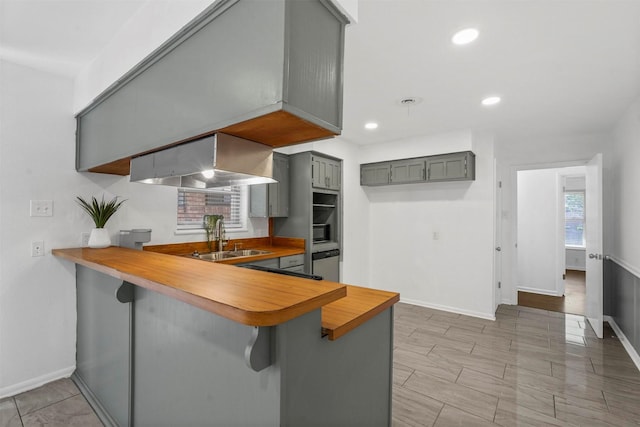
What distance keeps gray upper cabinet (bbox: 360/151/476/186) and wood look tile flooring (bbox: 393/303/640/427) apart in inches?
79.6

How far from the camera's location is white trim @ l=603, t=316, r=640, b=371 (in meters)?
2.95

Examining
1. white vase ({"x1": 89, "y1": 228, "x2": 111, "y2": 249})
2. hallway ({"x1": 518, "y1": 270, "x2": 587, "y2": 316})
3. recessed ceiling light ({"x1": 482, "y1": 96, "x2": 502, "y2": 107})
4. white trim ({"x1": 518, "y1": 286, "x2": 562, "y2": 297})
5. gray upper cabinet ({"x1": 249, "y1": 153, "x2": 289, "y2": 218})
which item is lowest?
hallway ({"x1": 518, "y1": 270, "x2": 587, "y2": 316})

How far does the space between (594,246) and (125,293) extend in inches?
197

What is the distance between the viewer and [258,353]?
1009mm

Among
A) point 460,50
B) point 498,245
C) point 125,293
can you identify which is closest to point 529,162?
point 498,245

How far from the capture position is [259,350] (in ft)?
3.32

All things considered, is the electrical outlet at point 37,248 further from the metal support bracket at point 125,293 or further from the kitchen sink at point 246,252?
the kitchen sink at point 246,252

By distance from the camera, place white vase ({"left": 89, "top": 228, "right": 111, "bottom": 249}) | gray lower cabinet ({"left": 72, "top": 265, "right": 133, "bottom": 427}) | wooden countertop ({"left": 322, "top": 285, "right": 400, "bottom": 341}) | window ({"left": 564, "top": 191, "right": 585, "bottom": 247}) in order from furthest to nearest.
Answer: window ({"left": 564, "top": 191, "right": 585, "bottom": 247}) < white vase ({"left": 89, "top": 228, "right": 111, "bottom": 249}) < gray lower cabinet ({"left": 72, "top": 265, "right": 133, "bottom": 427}) < wooden countertop ({"left": 322, "top": 285, "right": 400, "bottom": 341})

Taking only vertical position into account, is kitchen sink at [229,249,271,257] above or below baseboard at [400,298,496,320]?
above

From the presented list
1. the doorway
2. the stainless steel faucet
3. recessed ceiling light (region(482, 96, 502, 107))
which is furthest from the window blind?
the doorway

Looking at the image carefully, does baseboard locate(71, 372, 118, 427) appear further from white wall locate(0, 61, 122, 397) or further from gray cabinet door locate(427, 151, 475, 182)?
gray cabinet door locate(427, 151, 475, 182)

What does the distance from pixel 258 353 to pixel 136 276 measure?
82cm

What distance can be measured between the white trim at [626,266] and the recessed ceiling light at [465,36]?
9.66ft

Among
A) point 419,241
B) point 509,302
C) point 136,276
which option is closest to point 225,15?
point 136,276
